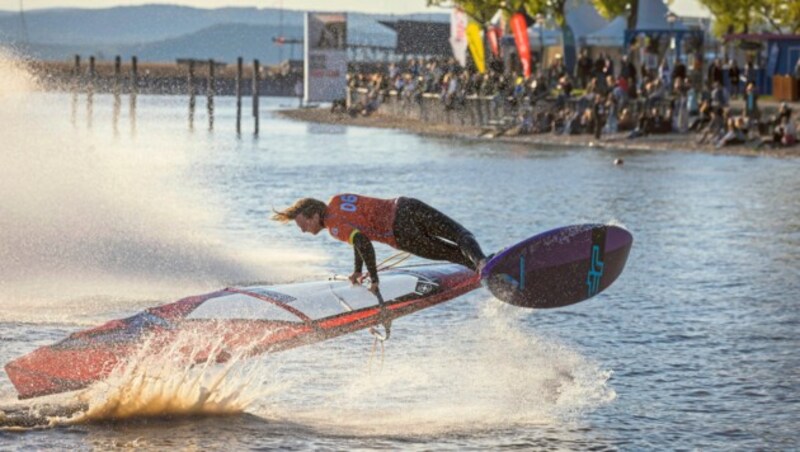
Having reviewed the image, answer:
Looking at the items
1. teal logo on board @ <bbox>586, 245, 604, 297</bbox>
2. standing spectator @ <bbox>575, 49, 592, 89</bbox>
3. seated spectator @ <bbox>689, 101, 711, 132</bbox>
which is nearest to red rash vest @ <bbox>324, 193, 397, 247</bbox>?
teal logo on board @ <bbox>586, 245, 604, 297</bbox>

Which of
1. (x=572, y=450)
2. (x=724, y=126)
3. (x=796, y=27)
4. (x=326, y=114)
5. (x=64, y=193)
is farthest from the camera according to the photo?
(x=326, y=114)

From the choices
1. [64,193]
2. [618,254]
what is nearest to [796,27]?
[64,193]

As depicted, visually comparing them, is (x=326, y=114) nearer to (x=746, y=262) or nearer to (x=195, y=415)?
(x=746, y=262)

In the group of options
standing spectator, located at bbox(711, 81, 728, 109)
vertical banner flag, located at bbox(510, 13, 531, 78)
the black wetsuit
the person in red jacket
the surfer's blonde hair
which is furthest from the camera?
vertical banner flag, located at bbox(510, 13, 531, 78)

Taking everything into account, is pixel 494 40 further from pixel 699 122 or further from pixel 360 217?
pixel 360 217

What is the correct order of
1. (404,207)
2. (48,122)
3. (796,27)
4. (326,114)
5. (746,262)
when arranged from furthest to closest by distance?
(326,114) < (48,122) < (796,27) < (746,262) < (404,207)

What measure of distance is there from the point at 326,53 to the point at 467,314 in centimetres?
8166

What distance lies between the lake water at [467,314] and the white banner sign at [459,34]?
1066 inches

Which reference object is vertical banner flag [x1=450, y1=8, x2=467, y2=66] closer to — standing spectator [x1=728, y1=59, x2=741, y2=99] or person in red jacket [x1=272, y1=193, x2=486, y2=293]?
standing spectator [x1=728, y1=59, x2=741, y2=99]

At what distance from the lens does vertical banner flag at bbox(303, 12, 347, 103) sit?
105 meters

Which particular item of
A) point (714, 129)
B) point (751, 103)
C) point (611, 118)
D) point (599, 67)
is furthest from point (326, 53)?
point (751, 103)

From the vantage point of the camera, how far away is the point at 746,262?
32.7 meters

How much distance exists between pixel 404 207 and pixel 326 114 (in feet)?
309

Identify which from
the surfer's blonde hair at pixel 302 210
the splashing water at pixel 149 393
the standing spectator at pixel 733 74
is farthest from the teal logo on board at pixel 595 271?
the standing spectator at pixel 733 74
